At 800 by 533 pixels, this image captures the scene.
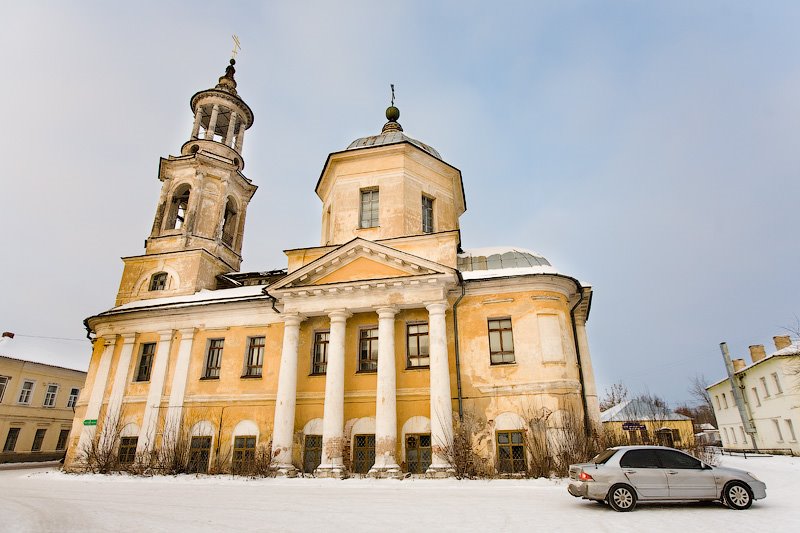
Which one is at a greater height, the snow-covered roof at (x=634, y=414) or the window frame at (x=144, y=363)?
the window frame at (x=144, y=363)

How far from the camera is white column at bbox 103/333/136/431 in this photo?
18000 millimetres

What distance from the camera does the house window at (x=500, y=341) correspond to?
50.4 ft

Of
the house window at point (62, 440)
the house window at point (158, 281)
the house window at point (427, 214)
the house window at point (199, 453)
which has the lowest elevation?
the house window at point (199, 453)

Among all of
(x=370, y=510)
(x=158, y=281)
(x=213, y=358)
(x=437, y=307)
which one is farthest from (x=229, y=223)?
(x=370, y=510)

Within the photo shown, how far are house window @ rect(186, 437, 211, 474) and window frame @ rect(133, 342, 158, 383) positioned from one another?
3824 millimetres

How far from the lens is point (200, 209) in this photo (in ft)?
76.9

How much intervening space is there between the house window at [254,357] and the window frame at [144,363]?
14.6 feet

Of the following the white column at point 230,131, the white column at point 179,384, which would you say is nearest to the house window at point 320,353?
the white column at point 179,384

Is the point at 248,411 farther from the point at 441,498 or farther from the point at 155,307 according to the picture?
the point at 441,498

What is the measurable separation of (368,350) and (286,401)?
133 inches

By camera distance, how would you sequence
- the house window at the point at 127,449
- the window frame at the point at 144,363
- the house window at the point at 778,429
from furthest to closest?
the house window at the point at 778,429
the window frame at the point at 144,363
the house window at the point at 127,449

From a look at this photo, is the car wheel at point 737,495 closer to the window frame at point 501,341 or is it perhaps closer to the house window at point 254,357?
the window frame at point 501,341

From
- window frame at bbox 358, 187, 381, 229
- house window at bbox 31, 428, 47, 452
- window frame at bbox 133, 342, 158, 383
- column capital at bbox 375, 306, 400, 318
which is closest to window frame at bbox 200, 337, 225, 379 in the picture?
window frame at bbox 133, 342, 158, 383

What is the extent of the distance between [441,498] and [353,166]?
48.7ft
